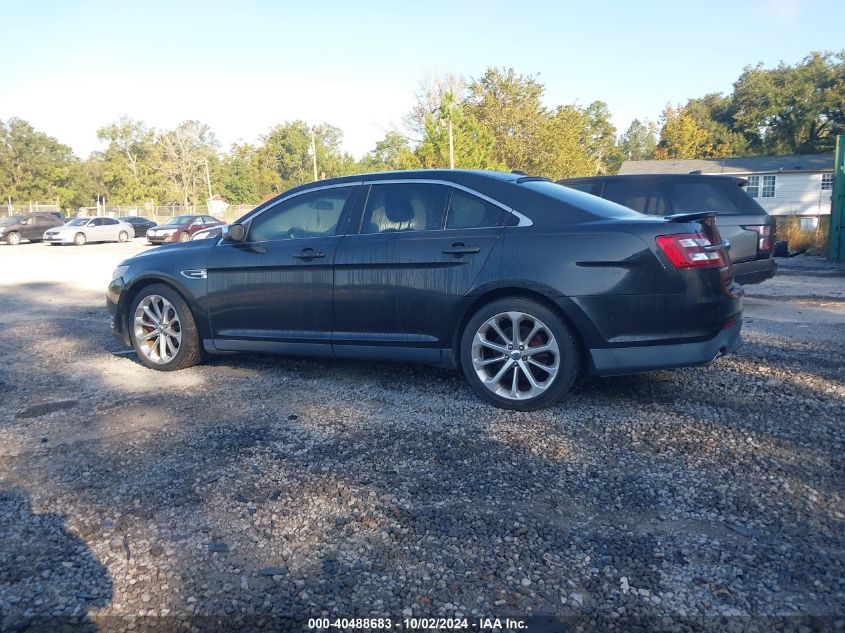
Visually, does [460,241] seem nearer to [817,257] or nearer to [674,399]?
[674,399]

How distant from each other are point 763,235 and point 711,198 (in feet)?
2.51

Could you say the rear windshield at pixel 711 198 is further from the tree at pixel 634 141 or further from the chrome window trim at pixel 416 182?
the tree at pixel 634 141

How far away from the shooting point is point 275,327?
5594 millimetres

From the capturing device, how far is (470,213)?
16.2 ft

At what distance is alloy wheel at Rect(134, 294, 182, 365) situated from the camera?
6059mm

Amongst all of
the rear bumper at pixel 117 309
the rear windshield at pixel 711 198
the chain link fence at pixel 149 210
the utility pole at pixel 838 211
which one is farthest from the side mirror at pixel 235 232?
the chain link fence at pixel 149 210

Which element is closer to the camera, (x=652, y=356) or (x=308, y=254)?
(x=652, y=356)

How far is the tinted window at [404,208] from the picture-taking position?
5.07 meters

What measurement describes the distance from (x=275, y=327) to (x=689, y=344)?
3.09 meters

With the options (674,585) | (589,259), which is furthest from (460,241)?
(674,585)

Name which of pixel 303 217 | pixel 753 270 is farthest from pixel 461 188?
pixel 753 270

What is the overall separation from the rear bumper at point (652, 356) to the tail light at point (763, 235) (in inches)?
184

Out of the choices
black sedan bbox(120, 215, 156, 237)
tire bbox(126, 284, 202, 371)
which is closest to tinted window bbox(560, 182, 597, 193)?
tire bbox(126, 284, 202, 371)

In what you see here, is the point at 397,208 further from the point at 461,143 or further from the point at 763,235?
the point at 461,143
